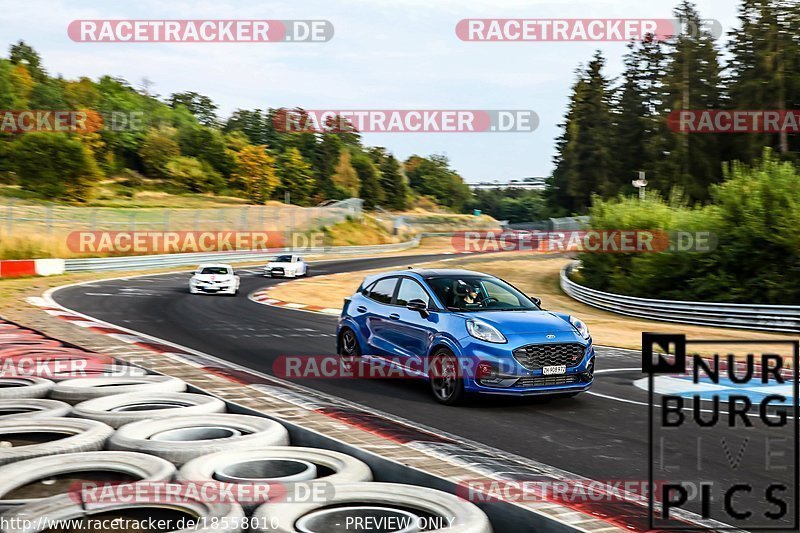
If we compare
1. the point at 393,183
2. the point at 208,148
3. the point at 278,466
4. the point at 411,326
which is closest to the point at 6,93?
the point at 208,148

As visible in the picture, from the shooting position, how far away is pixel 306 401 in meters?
8.70

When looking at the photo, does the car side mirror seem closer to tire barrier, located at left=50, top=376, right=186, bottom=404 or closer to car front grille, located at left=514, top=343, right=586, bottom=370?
car front grille, located at left=514, top=343, right=586, bottom=370

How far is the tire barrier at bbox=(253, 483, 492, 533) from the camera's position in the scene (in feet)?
14.8

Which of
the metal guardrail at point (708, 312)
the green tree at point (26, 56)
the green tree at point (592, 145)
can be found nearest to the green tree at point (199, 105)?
the green tree at point (26, 56)

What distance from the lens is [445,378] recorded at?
990 cm

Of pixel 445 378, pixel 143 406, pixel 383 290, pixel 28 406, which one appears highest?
pixel 383 290

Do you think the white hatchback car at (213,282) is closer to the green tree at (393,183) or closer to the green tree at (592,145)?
the green tree at (592,145)

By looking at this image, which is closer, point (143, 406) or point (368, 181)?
point (143, 406)

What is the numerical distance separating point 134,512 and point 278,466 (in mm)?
1405

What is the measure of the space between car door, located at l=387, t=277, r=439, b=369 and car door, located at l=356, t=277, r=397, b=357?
0.47 feet

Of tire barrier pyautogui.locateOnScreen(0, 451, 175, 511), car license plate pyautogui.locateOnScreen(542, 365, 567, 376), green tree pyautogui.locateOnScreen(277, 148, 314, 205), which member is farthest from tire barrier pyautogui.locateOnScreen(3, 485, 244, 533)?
green tree pyautogui.locateOnScreen(277, 148, 314, 205)

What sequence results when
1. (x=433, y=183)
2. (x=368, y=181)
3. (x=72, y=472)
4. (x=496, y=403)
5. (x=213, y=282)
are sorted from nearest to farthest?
(x=72, y=472) < (x=496, y=403) < (x=213, y=282) < (x=368, y=181) < (x=433, y=183)

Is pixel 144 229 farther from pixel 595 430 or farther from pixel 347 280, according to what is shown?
pixel 595 430

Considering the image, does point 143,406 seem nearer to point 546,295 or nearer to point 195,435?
point 195,435
